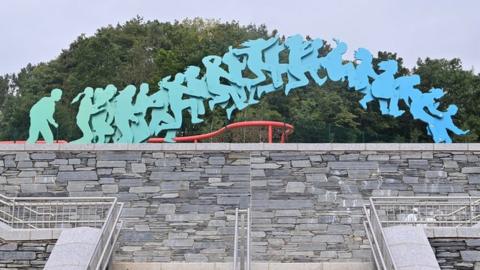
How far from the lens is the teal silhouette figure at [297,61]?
15617 millimetres

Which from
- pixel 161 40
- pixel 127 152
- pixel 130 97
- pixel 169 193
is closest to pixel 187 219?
pixel 169 193

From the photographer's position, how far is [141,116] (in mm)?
15398

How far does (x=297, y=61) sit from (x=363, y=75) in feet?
4.53

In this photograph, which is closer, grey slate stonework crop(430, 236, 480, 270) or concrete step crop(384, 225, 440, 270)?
concrete step crop(384, 225, 440, 270)

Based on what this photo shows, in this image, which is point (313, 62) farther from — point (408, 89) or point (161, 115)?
point (161, 115)

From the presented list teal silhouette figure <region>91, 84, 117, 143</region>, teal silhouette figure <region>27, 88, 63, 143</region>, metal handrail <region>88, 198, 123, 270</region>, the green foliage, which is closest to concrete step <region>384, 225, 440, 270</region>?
metal handrail <region>88, 198, 123, 270</region>

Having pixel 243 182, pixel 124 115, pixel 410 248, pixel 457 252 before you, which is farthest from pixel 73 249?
pixel 124 115

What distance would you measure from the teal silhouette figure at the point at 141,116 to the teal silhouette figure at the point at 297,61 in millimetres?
2864

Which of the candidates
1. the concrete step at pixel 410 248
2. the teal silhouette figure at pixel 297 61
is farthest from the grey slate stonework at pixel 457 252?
the teal silhouette figure at pixel 297 61

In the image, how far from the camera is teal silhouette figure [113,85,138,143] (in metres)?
15.2

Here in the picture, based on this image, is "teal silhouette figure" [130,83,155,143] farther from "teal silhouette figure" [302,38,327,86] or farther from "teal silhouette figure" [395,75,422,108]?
"teal silhouette figure" [395,75,422,108]

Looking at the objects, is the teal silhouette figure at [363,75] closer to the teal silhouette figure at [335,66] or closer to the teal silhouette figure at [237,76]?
the teal silhouette figure at [335,66]

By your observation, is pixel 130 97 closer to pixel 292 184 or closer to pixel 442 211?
pixel 292 184

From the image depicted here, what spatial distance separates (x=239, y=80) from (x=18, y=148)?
4569 millimetres
